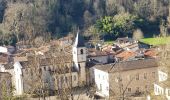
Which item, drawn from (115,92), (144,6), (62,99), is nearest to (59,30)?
(144,6)

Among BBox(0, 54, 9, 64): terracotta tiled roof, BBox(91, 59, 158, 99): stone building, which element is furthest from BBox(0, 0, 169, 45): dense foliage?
BBox(91, 59, 158, 99): stone building

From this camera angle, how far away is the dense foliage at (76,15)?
5389 centimetres

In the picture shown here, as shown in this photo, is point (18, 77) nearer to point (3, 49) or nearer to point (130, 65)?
point (130, 65)

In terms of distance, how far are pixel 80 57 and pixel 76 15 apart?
26.3 metres

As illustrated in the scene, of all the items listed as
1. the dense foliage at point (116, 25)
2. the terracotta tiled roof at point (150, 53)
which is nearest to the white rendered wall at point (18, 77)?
the terracotta tiled roof at point (150, 53)

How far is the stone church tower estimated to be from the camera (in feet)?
116

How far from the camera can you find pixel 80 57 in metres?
35.7

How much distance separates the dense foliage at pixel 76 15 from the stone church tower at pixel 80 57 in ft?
51.8

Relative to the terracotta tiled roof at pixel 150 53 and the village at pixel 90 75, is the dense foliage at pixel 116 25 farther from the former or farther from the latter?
the village at pixel 90 75

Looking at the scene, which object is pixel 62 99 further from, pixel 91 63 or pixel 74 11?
pixel 74 11

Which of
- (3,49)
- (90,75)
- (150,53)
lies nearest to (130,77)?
(90,75)

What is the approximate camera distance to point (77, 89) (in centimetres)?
3431

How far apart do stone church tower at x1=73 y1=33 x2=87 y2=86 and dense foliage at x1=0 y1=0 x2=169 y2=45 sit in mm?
15798

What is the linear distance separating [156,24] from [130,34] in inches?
212
